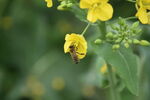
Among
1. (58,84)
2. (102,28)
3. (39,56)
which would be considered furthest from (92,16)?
(39,56)

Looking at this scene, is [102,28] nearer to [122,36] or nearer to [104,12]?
[122,36]

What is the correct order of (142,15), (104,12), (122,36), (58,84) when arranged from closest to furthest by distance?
(104,12) → (142,15) → (122,36) → (58,84)

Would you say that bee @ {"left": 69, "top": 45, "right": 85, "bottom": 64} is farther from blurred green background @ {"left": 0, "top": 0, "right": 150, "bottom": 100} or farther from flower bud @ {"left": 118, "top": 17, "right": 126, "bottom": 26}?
blurred green background @ {"left": 0, "top": 0, "right": 150, "bottom": 100}

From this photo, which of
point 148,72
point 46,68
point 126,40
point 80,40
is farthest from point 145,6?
point 46,68

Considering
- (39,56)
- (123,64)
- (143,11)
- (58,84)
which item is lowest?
(58,84)

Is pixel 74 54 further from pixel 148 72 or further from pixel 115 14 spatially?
pixel 115 14

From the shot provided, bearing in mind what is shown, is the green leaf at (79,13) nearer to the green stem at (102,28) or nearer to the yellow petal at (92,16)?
the green stem at (102,28)

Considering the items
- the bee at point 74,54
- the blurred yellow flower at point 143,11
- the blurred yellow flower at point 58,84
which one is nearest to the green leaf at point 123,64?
the bee at point 74,54
